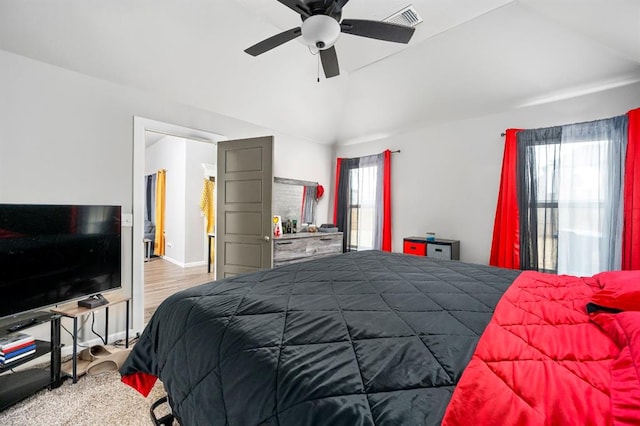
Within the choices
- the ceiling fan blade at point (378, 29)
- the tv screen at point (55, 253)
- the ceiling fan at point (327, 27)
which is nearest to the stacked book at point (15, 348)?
the tv screen at point (55, 253)

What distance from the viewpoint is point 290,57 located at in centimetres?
329

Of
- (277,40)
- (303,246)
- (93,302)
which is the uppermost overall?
(277,40)

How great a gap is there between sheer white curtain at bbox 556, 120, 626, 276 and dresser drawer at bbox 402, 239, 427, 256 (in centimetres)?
137

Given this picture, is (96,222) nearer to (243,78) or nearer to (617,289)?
(243,78)

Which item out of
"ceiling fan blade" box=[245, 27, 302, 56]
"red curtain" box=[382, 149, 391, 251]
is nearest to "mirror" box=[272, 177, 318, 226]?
"red curtain" box=[382, 149, 391, 251]

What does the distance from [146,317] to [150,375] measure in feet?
6.34

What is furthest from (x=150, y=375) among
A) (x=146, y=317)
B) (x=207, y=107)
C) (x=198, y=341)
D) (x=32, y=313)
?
(x=207, y=107)

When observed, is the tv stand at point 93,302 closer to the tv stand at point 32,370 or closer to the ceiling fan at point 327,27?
the tv stand at point 32,370

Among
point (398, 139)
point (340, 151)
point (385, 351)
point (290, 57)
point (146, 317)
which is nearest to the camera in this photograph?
point (385, 351)

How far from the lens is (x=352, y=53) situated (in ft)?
11.2

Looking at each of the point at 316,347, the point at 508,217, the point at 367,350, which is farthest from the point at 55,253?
the point at 508,217

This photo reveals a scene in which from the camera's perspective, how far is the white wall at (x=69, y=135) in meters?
2.10

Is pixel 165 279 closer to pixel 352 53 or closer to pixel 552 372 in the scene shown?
pixel 352 53

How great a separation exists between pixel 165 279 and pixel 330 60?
14.2 ft
